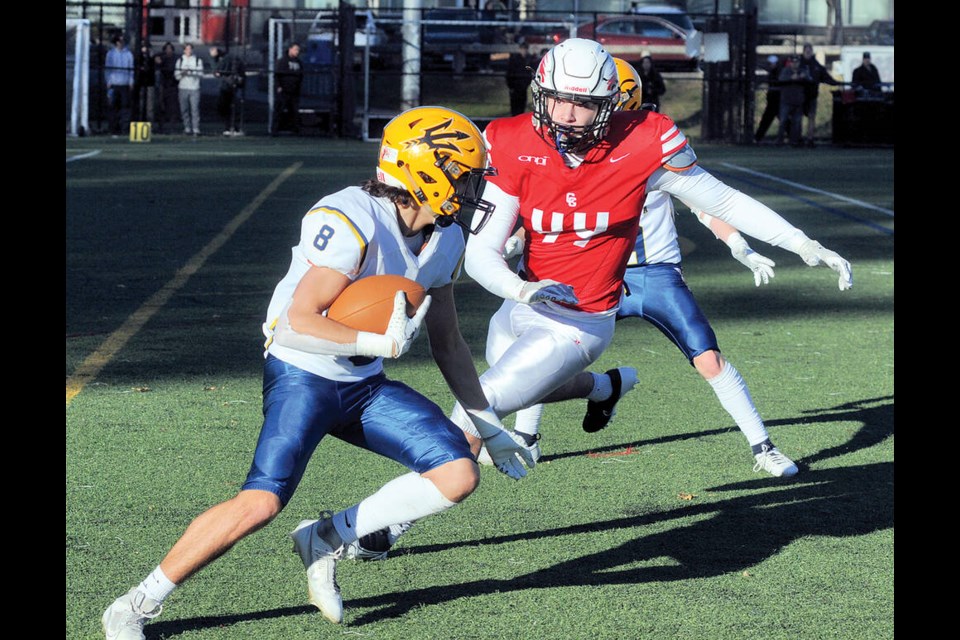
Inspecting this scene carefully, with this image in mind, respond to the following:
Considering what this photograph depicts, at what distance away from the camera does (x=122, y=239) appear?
13.4m

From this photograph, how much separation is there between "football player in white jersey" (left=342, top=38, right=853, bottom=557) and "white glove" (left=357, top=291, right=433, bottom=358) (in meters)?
1.30

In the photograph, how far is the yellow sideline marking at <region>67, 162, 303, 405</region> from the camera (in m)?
7.85

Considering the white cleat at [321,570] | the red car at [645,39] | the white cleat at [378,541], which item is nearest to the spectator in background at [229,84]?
the red car at [645,39]

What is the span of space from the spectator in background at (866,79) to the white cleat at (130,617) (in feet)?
86.1

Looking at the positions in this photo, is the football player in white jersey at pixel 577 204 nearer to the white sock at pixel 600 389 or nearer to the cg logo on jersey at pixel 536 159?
the cg logo on jersey at pixel 536 159

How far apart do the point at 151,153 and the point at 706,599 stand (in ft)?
65.0

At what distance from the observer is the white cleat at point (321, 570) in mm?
4340

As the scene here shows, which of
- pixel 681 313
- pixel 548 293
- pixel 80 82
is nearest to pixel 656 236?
pixel 681 313

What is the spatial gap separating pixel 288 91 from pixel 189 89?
1.90m

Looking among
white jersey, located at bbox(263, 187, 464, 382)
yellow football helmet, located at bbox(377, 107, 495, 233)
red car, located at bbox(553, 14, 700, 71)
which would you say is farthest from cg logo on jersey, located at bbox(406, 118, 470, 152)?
red car, located at bbox(553, 14, 700, 71)

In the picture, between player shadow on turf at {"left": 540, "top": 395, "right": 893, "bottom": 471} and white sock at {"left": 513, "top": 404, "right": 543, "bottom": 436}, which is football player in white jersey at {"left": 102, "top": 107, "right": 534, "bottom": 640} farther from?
player shadow on turf at {"left": 540, "top": 395, "right": 893, "bottom": 471}
